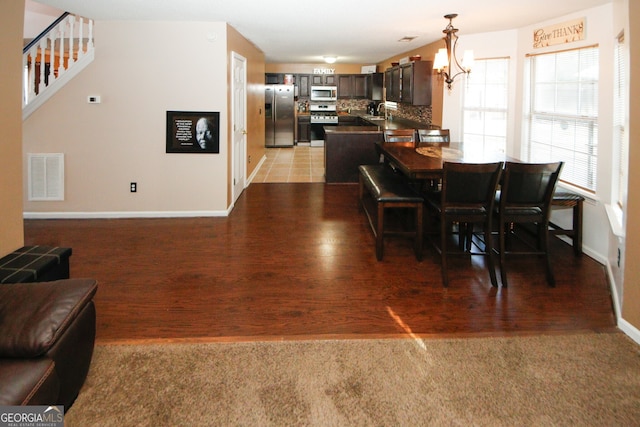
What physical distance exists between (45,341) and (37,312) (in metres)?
0.17

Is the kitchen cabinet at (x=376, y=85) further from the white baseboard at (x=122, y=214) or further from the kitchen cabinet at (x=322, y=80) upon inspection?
the white baseboard at (x=122, y=214)

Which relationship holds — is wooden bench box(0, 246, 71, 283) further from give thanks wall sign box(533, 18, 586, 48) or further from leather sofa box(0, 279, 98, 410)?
give thanks wall sign box(533, 18, 586, 48)

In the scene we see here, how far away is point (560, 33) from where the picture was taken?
4.68m

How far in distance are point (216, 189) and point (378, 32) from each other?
2.94 m

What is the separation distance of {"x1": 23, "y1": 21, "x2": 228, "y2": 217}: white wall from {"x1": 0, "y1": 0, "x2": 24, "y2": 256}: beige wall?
8.46ft

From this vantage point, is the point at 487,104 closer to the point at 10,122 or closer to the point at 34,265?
the point at 10,122

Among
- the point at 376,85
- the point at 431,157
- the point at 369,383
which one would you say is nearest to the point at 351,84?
the point at 376,85

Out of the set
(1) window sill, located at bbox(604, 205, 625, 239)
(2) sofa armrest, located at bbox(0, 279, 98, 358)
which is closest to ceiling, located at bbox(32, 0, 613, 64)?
(1) window sill, located at bbox(604, 205, 625, 239)

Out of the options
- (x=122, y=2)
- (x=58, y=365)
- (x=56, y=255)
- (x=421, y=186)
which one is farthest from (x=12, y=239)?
(x=421, y=186)

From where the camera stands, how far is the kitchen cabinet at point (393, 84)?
804 centimetres

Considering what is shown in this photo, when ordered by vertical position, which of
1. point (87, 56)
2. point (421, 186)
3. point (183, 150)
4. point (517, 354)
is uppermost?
point (87, 56)

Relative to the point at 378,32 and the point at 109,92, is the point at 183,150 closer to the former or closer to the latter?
the point at 109,92

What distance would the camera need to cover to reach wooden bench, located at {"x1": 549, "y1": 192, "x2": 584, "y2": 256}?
4039mm

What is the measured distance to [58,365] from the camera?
187 cm
